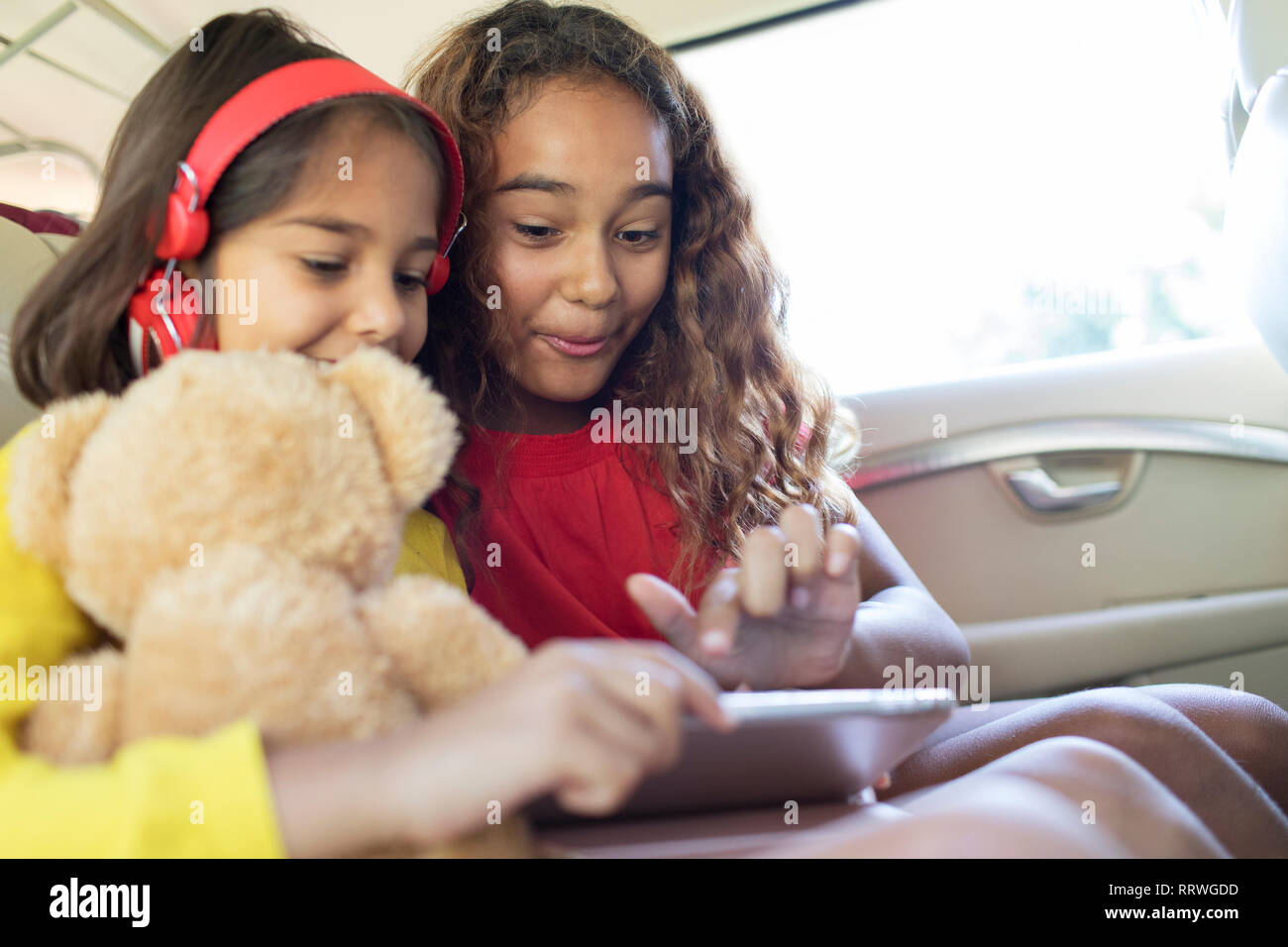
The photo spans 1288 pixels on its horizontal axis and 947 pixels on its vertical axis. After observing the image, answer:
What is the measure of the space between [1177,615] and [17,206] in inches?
69.2

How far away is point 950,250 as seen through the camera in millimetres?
1906

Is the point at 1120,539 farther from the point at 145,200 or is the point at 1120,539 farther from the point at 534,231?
the point at 145,200

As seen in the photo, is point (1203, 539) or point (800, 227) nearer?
point (1203, 539)

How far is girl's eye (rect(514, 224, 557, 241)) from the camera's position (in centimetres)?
116

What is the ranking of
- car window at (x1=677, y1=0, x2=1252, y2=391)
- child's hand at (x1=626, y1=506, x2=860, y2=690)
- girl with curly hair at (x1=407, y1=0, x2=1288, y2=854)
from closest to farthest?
child's hand at (x1=626, y1=506, x2=860, y2=690)
girl with curly hair at (x1=407, y1=0, x2=1288, y2=854)
car window at (x1=677, y1=0, x2=1252, y2=391)

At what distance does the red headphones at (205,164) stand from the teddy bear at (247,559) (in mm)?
210

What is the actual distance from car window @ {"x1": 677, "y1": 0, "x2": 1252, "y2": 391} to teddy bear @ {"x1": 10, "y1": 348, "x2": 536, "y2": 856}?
4.03 ft

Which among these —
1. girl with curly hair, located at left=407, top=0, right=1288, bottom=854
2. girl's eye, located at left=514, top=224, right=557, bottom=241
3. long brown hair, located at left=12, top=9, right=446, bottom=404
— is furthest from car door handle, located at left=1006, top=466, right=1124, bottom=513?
long brown hair, located at left=12, top=9, right=446, bottom=404

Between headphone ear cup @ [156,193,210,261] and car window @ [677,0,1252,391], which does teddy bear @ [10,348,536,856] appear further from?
car window @ [677,0,1252,391]

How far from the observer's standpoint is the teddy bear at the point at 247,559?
49 centimetres

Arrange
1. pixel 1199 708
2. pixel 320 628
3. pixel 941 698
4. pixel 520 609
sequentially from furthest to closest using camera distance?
pixel 520 609
pixel 1199 708
pixel 941 698
pixel 320 628

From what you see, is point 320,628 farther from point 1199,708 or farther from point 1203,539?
point 1203,539

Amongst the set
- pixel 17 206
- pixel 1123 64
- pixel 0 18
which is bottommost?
pixel 17 206

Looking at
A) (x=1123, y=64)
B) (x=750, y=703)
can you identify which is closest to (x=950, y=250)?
(x=1123, y=64)
